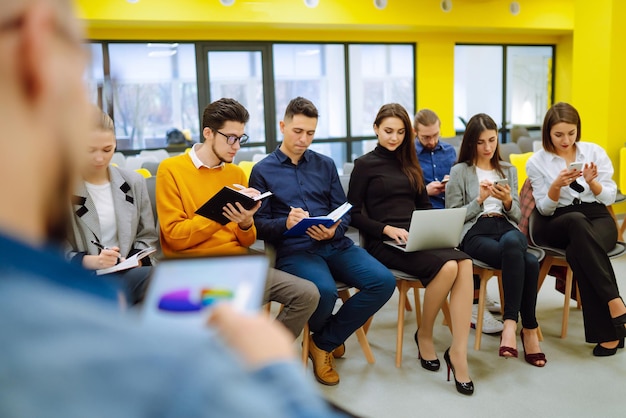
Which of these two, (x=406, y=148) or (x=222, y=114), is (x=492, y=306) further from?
(x=222, y=114)

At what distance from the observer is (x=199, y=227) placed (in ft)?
9.01

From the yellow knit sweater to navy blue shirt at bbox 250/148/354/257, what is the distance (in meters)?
0.13

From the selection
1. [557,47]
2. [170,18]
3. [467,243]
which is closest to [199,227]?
[467,243]

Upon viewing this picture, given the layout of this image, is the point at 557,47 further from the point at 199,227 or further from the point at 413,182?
the point at 199,227

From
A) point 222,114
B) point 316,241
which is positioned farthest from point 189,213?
point 316,241

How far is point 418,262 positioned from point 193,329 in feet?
8.80

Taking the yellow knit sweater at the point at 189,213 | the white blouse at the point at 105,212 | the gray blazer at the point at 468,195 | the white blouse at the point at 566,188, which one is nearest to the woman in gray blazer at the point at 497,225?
the gray blazer at the point at 468,195

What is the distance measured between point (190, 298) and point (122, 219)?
7.29 feet

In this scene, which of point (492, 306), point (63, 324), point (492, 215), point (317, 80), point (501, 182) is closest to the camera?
point (63, 324)

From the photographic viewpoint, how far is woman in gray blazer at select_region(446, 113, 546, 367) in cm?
307

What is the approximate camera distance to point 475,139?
11.3ft

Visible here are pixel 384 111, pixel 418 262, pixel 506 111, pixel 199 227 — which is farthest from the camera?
pixel 506 111

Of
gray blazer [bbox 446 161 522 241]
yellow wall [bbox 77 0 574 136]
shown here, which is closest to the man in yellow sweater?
gray blazer [bbox 446 161 522 241]

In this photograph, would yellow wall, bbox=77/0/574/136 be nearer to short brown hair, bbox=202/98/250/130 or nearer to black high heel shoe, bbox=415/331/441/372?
short brown hair, bbox=202/98/250/130
